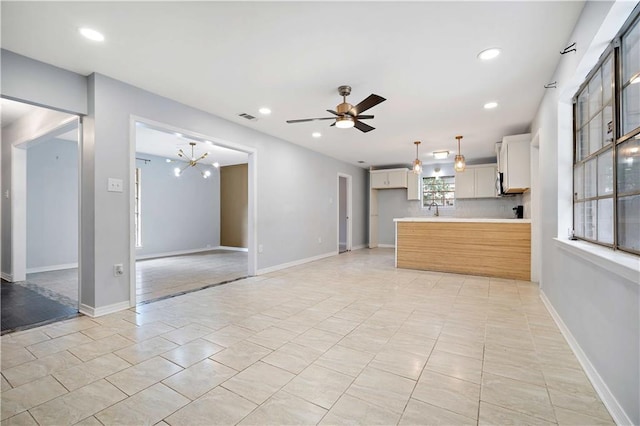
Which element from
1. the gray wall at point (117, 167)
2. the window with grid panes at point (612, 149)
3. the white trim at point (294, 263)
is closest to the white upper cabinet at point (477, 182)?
the white trim at point (294, 263)

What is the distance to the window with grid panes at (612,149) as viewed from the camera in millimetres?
1665

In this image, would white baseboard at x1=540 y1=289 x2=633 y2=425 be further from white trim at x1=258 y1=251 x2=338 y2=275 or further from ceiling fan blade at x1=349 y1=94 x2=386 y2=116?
white trim at x1=258 y1=251 x2=338 y2=275

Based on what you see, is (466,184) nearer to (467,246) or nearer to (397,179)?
(397,179)

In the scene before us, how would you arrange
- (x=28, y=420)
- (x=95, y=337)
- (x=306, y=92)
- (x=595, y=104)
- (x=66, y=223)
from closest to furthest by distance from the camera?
(x=28, y=420)
(x=595, y=104)
(x=95, y=337)
(x=306, y=92)
(x=66, y=223)

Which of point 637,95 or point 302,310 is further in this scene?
point 302,310

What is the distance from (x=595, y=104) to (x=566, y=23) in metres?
0.66

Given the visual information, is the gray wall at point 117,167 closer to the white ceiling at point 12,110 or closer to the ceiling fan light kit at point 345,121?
the white ceiling at point 12,110

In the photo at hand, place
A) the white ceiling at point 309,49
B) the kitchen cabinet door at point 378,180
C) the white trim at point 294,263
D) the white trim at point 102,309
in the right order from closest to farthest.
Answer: the white ceiling at point 309,49, the white trim at point 102,309, the white trim at point 294,263, the kitchen cabinet door at point 378,180

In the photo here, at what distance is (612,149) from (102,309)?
459cm

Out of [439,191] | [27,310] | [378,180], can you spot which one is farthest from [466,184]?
[27,310]

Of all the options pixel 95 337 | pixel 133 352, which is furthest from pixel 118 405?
pixel 95 337

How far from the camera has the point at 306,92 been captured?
355 cm

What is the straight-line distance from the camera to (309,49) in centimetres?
262

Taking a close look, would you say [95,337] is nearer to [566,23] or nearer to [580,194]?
[580,194]
